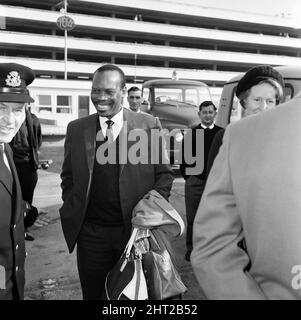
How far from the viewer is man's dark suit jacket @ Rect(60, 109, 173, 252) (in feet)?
8.14

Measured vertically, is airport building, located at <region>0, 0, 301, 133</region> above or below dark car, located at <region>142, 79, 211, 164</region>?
above

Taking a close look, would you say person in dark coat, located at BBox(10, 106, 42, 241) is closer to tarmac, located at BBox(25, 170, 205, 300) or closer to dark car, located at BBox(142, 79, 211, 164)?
tarmac, located at BBox(25, 170, 205, 300)

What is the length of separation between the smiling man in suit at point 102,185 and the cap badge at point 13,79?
0.52 m

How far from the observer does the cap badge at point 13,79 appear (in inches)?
90.9

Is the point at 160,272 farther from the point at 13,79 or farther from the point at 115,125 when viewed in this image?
the point at 13,79

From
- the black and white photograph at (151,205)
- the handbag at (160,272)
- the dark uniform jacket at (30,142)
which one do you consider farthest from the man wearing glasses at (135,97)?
the handbag at (160,272)

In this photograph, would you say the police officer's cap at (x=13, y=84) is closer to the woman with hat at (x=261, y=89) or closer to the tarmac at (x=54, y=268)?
the woman with hat at (x=261, y=89)

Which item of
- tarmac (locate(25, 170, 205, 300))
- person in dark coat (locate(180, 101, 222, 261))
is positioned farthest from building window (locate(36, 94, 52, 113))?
person in dark coat (locate(180, 101, 222, 261))

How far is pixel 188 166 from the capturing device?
414 cm

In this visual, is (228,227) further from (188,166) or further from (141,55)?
(141,55)

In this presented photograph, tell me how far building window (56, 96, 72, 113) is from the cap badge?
3182cm

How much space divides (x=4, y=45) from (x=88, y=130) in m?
40.6

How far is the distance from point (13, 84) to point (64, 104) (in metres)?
32.6

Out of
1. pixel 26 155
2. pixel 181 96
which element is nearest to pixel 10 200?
pixel 26 155
